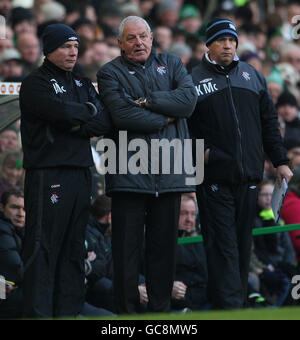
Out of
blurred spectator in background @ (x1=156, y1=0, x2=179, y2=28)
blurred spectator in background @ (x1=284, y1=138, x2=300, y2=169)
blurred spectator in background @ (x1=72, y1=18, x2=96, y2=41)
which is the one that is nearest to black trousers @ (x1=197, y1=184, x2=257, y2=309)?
blurred spectator in background @ (x1=284, y1=138, x2=300, y2=169)

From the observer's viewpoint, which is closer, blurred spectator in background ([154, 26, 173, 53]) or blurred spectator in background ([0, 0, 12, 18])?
blurred spectator in background ([0, 0, 12, 18])

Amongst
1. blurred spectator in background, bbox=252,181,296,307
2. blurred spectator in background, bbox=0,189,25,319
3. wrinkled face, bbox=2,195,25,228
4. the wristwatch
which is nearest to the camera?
the wristwatch

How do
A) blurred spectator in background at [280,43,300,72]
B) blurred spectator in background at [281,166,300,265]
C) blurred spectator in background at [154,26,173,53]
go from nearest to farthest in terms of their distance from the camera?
blurred spectator in background at [281,166,300,265] → blurred spectator in background at [154,26,173,53] → blurred spectator in background at [280,43,300,72]

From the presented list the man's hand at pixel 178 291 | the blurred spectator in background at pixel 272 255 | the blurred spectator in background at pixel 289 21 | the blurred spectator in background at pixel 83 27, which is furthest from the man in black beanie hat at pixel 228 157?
the blurred spectator in background at pixel 289 21

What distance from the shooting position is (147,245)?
25.9 feet

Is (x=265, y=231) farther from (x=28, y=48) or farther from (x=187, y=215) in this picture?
(x=28, y=48)

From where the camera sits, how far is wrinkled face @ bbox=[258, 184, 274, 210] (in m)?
10.8

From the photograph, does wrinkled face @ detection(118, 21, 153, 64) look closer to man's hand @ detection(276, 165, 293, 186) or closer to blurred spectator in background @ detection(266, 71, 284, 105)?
man's hand @ detection(276, 165, 293, 186)

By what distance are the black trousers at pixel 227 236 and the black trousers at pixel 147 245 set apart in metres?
0.56

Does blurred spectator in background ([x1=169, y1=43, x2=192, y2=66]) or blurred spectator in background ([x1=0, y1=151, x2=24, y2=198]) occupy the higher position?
blurred spectator in background ([x1=169, y1=43, x2=192, y2=66])

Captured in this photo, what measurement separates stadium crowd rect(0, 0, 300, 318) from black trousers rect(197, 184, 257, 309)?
3.54 feet

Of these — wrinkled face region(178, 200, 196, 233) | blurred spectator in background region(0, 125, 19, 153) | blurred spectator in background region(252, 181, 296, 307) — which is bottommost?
blurred spectator in background region(252, 181, 296, 307)

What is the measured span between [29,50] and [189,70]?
2.09 metres
